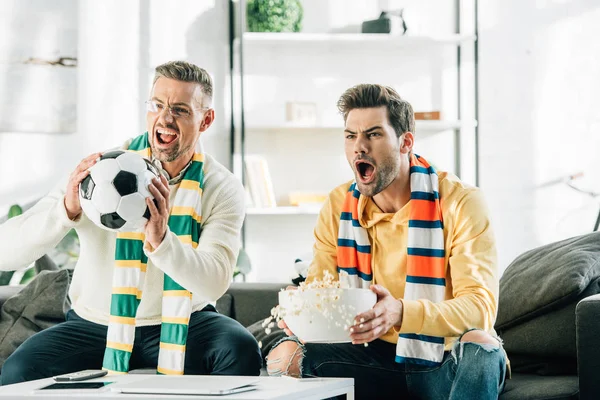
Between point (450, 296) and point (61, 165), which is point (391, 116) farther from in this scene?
point (61, 165)

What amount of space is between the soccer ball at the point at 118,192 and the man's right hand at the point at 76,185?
0.04 m

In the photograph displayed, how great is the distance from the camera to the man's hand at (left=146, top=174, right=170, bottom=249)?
208 centimetres

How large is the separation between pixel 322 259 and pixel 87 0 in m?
2.58

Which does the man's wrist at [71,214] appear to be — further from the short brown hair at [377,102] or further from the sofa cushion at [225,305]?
the sofa cushion at [225,305]

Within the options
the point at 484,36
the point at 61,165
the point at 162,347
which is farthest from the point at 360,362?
the point at 484,36

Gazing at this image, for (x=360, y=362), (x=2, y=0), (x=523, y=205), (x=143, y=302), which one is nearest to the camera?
(x=360, y=362)

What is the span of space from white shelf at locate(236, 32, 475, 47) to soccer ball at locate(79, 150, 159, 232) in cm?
234

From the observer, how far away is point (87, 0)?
4363mm

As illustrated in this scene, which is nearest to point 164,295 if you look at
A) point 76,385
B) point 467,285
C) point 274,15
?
point 76,385

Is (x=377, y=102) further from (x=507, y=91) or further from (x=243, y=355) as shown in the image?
(x=507, y=91)

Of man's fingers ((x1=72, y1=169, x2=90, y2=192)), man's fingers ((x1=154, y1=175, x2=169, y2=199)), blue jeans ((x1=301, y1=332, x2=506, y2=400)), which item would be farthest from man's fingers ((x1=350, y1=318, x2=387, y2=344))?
man's fingers ((x1=72, y1=169, x2=90, y2=192))

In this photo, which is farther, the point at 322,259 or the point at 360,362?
the point at 322,259

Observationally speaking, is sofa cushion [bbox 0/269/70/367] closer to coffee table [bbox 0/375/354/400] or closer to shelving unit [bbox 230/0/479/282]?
coffee table [bbox 0/375/354/400]

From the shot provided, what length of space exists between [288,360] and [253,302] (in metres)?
0.92
